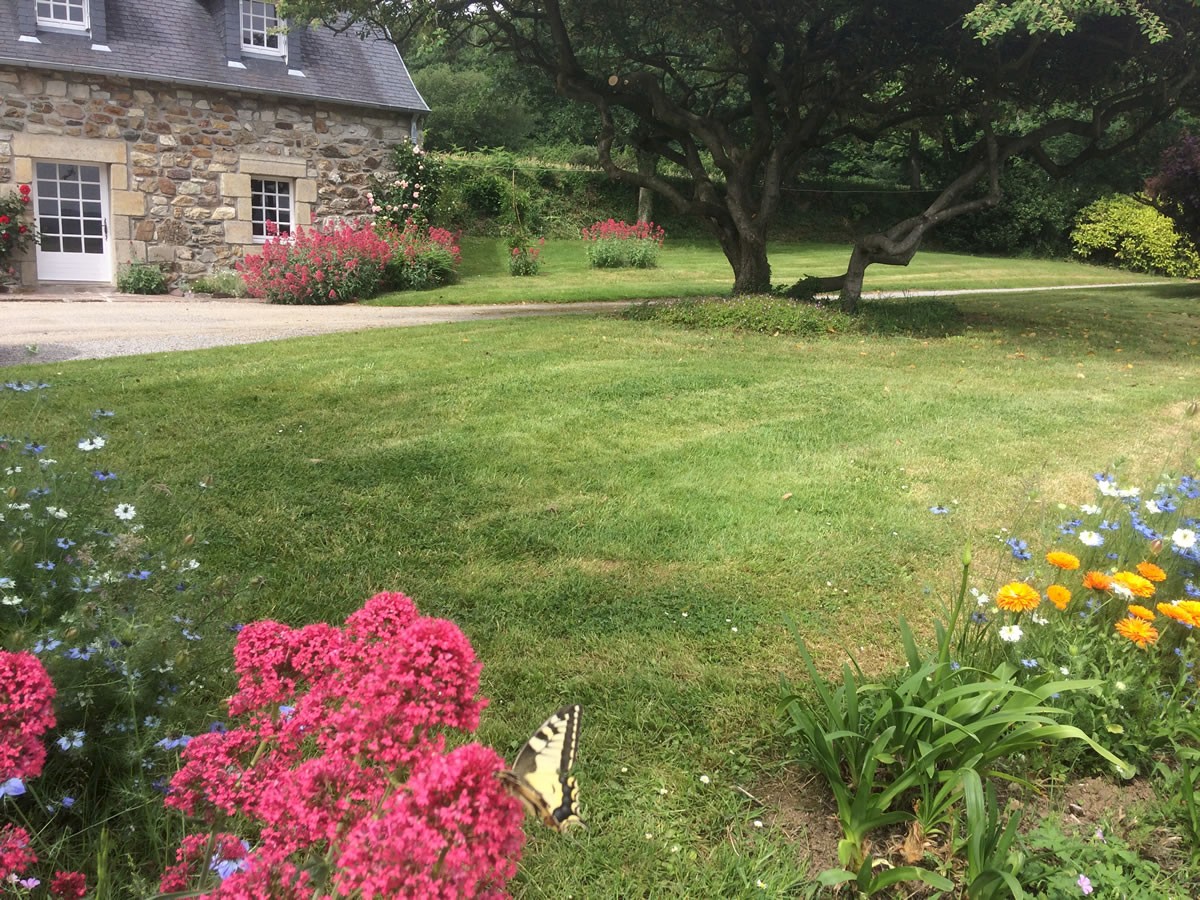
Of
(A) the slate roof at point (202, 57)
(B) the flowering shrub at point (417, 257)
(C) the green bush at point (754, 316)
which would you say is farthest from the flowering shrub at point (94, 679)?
(A) the slate roof at point (202, 57)

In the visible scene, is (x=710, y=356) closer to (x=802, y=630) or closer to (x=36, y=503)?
(x=802, y=630)

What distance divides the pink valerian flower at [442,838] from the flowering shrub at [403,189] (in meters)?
16.6

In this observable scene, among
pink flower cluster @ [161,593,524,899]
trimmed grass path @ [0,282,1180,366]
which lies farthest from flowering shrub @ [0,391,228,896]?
trimmed grass path @ [0,282,1180,366]

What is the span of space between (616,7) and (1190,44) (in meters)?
6.99

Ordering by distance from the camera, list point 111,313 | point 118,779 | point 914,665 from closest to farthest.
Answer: point 118,779
point 914,665
point 111,313

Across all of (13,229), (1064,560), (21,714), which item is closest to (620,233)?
(13,229)

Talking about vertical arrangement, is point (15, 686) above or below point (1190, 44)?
below

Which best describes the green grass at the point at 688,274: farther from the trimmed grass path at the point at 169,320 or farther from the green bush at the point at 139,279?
the green bush at the point at 139,279

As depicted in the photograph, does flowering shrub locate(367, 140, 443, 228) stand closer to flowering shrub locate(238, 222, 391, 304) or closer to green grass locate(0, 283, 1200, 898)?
flowering shrub locate(238, 222, 391, 304)

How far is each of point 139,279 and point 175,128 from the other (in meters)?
2.69

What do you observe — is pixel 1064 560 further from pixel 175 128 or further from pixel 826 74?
pixel 175 128

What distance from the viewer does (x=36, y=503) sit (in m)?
2.57

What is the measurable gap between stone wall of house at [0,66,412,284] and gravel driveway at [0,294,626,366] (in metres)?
1.83

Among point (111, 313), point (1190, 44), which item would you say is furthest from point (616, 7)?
point (111, 313)
